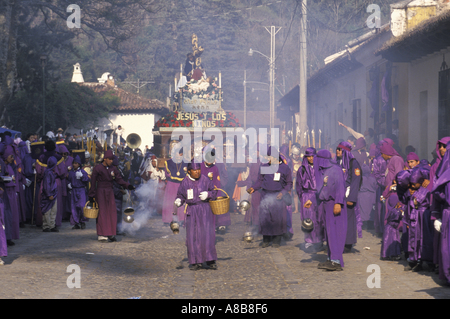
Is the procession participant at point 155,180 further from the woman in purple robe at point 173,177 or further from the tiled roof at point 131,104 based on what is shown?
the tiled roof at point 131,104

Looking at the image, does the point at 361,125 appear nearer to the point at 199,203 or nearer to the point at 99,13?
the point at 99,13

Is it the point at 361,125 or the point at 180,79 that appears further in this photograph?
the point at 180,79

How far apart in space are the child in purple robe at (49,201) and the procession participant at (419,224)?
8257 mm

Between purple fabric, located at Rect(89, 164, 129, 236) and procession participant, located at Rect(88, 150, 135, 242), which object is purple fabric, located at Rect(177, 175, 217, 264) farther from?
purple fabric, located at Rect(89, 164, 129, 236)

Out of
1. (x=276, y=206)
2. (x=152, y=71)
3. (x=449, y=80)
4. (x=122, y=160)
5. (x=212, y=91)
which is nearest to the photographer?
(x=276, y=206)

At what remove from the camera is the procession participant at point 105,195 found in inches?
514

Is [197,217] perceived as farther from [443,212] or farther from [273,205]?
[443,212]

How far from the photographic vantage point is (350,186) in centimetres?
1141

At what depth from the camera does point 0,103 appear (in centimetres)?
2409

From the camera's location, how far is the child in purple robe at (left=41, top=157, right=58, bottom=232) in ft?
47.9

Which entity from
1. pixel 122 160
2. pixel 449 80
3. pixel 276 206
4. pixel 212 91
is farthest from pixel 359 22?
pixel 276 206

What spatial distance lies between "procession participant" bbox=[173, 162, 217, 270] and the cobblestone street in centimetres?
28

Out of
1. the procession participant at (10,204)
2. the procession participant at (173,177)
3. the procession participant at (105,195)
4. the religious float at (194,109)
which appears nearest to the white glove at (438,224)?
the procession participant at (105,195)

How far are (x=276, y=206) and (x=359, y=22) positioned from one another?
117 feet
